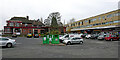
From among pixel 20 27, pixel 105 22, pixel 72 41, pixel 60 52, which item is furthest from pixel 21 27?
pixel 60 52

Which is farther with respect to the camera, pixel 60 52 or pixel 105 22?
pixel 105 22

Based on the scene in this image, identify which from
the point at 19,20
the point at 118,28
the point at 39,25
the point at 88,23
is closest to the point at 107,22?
the point at 118,28

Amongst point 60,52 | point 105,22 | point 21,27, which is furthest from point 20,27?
point 60,52

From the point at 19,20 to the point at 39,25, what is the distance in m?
11.3

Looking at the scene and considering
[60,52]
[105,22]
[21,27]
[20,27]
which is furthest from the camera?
[21,27]

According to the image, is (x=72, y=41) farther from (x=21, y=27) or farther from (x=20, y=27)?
(x=20, y=27)

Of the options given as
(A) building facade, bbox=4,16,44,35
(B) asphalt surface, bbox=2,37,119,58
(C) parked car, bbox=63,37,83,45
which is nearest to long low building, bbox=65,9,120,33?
(C) parked car, bbox=63,37,83,45

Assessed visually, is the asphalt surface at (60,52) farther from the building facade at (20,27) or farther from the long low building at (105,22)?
the building facade at (20,27)

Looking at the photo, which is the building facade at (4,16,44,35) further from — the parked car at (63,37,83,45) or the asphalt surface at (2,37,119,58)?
the asphalt surface at (2,37,119,58)

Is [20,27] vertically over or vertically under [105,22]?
under

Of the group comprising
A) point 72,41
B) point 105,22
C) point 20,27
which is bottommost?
point 72,41

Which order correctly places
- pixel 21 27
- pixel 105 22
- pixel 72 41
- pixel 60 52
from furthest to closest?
pixel 21 27
pixel 105 22
pixel 72 41
pixel 60 52

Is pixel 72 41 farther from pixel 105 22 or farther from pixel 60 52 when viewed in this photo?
pixel 105 22

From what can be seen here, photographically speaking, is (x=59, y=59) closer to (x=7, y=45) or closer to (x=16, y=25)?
(x=7, y=45)
